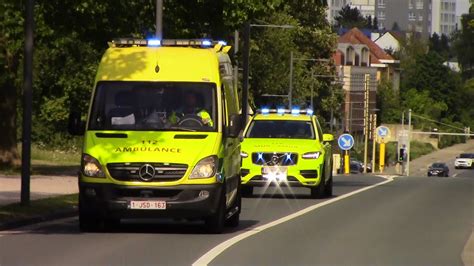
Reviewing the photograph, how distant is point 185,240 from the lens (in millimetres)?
17797

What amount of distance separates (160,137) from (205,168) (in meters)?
0.82

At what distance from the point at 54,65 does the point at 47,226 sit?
2354 cm

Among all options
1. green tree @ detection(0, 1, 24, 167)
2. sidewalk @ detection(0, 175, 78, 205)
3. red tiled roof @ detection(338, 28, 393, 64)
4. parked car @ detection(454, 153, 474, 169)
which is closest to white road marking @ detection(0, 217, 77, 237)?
sidewalk @ detection(0, 175, 78, 205)

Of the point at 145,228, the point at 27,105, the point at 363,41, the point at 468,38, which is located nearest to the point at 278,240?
the point at 145,228

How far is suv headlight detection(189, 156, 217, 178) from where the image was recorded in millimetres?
18094

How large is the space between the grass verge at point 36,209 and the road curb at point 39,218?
38 mm

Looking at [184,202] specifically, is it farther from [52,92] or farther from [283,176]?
[52,92]

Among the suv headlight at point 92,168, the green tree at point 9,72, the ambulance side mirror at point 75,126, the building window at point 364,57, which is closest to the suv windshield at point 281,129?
the green tree at point 9,72

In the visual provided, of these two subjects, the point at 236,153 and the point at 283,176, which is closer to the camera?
the point at 236,153

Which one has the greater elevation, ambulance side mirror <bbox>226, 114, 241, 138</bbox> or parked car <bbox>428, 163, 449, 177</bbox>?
ambulance side mirror <bbox>226, 114, 241, 138</bbox>

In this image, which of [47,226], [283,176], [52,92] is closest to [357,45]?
[52,92]

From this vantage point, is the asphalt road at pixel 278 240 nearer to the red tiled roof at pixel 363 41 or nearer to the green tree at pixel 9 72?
the green tree at pixel 9 72

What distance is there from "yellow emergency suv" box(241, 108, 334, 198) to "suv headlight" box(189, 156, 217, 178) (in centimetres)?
1037

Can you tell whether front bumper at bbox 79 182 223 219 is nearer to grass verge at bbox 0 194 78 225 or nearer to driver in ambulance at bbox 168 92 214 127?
driver in ambulance at bbox 168 92 214 127
